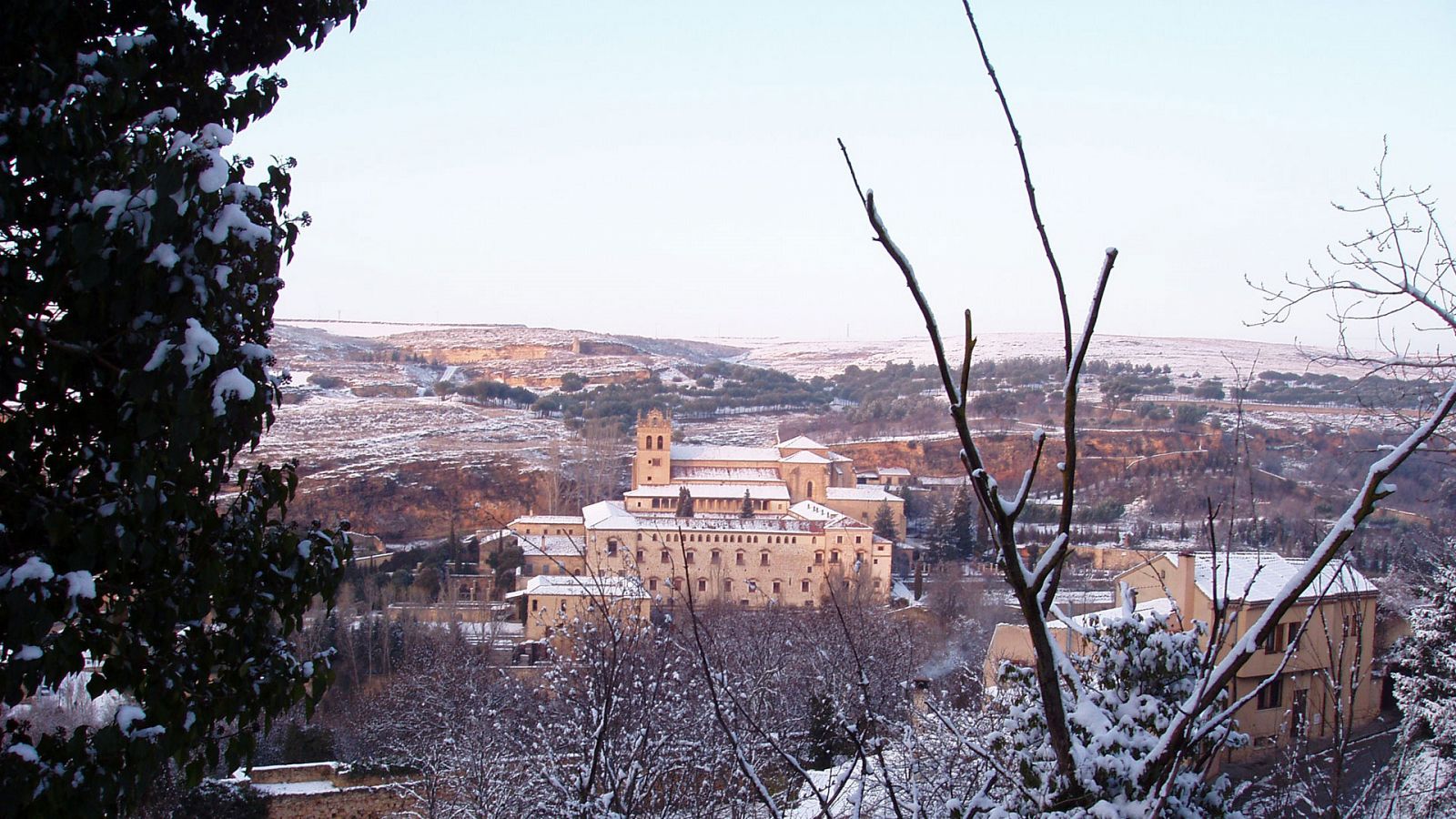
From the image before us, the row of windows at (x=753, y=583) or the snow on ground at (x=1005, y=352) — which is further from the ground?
the snow on ground at (x=1005, y=352)

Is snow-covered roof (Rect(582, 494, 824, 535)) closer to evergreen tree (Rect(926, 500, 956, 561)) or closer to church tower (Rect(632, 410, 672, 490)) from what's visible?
evergreen tree (Rect(926, 500, 956, 561))

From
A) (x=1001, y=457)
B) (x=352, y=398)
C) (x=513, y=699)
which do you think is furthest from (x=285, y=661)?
(x=352, y=398)

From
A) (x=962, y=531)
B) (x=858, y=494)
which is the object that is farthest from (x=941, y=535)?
(x=858, y=494)

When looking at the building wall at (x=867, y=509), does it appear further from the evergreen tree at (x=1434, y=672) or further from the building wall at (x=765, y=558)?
the evergreen tree at (x=1434, y=672)

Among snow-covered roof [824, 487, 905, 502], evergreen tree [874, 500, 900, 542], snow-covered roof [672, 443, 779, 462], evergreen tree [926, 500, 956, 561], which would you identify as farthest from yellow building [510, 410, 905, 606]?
snow-covered roof [672, 443, 779, 462]

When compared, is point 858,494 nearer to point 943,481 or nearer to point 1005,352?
point 943,481

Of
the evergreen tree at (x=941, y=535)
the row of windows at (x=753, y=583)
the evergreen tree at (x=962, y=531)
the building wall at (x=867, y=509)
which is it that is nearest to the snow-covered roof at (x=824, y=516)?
the row of windows at (x=753, y=583)
